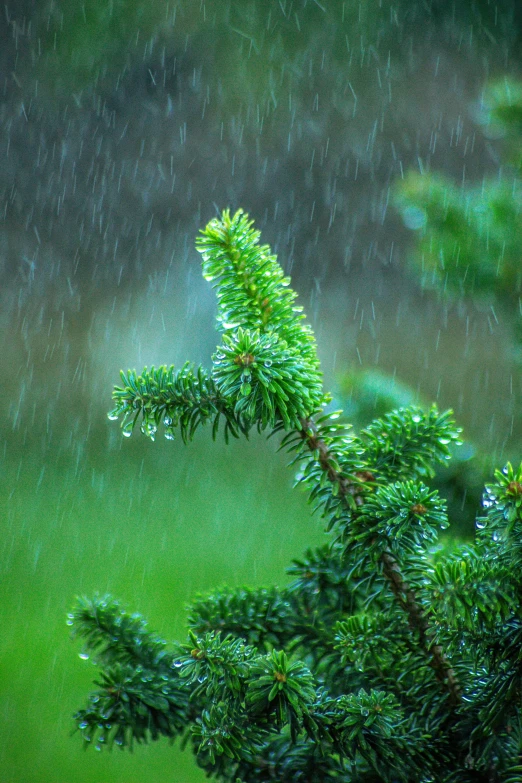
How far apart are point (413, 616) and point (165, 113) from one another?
2993 mm

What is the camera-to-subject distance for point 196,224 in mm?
2965

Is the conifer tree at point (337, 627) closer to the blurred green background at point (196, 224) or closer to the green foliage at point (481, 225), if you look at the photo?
the green foliage at point (481, 225)

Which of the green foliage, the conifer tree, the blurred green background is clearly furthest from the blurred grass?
the conifer tree

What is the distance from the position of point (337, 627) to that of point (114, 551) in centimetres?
199

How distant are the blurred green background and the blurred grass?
14 mm

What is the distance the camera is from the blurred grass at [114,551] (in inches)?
51.2

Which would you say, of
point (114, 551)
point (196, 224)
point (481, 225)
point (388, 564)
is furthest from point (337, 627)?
point (196, 224)

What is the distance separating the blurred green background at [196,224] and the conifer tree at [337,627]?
1.99 m

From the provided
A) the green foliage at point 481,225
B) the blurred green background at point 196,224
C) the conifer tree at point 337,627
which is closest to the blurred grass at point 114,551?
the blurred green background at point 196,224

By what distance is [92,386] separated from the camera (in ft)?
9.91

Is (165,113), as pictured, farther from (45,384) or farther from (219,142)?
(45,384)

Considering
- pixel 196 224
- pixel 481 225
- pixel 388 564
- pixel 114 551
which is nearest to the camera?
pixel 388 564

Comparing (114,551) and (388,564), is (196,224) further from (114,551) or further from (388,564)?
(388,564)

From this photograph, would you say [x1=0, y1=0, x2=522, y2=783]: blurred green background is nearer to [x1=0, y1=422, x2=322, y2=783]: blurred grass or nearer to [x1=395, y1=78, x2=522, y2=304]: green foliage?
[x1=0, y1=422, x2=322, y2=783]: blurred grass
